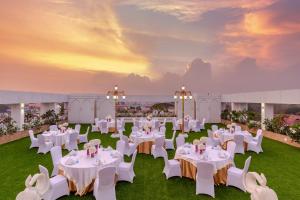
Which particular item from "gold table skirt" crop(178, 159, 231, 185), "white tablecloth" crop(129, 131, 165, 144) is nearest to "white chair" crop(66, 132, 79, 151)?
"white tablecloth" crop(129, 131, 165, 144)

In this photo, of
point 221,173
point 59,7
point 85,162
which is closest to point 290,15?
point 221,173

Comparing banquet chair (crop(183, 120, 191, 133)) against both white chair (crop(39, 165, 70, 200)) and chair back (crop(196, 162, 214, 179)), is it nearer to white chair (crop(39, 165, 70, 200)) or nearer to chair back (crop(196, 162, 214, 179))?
chair back (crop(196, 162, 214, 179))

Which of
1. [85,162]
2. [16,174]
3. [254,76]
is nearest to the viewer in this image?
[85,162]

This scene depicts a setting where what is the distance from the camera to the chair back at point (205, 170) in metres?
6.10

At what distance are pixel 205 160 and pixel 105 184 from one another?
10.2 ft

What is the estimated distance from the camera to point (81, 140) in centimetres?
1377

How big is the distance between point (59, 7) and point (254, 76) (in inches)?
800

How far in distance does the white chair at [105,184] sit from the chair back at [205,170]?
7.39ft

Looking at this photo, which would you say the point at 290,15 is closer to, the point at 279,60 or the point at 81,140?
the point at 279,60

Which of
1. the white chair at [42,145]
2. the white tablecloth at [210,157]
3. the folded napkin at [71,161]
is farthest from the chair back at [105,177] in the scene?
the white chair at [42,145]

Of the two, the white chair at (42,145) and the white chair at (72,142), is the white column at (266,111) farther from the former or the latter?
the white chair at (42,145)

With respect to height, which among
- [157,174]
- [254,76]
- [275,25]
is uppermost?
[275,25]

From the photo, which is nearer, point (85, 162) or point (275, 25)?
point (85, 162)

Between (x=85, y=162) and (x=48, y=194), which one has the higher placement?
(x=85, y=162)
